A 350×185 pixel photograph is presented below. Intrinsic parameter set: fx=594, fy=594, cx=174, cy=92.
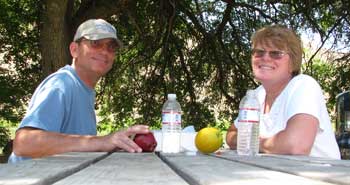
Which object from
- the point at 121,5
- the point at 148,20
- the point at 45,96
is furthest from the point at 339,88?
the point at 45,96

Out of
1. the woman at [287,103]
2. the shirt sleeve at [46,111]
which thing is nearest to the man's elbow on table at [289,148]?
the woman at [287,103]

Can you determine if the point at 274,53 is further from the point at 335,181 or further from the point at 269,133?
the point at 335,181

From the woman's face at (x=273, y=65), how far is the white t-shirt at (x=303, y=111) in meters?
0.14

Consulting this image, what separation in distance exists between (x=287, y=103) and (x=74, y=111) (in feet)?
3.80

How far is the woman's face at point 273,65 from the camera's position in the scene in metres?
3.37

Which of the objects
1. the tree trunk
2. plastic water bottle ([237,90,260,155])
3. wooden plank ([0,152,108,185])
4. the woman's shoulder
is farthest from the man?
the tree trunk

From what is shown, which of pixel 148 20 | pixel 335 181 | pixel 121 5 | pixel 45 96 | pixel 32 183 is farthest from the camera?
pixel 148 20

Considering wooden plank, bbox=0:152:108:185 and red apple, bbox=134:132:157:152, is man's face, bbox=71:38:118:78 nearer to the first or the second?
red apple, bbox=134:132:157:152

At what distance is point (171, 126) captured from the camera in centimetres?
271

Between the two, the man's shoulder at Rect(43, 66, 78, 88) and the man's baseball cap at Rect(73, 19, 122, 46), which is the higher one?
the man's baseball cap at Rect(73, 19, 122, 46)

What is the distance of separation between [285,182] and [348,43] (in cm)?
792

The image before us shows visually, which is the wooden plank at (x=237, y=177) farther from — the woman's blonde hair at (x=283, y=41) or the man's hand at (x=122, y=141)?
the woman's blonde hair at (x=283, y=41)

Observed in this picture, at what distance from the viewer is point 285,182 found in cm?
131

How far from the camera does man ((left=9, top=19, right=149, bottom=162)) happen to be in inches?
111
